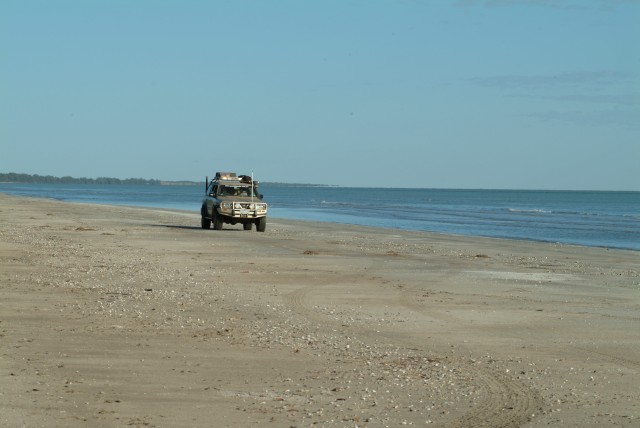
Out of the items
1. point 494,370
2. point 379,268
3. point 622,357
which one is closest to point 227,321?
point 494,370

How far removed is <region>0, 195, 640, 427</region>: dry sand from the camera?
7.80 m

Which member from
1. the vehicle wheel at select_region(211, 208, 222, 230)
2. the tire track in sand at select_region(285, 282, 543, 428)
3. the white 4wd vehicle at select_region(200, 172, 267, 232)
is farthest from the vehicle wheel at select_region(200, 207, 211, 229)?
the tire track in sand at select_region(285, 282, 543, 428)

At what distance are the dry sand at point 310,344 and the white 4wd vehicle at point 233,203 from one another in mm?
12435

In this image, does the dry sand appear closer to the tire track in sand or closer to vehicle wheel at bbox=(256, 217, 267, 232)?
the tire track in sand

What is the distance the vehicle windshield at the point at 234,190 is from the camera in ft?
115

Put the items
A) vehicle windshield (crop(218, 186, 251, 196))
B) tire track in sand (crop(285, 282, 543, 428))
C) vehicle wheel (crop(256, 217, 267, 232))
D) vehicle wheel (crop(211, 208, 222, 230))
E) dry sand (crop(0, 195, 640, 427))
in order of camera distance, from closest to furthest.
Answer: tire track in sand (crop(285, 282, 543, 428))
dry sand (crop(0, 195, 640, 427))
vehicle wheel (crop(211, 208, 222, 230))
vehicle wheel (crop(256, 217, 267, 232))
vehicle windshield (crop(218, 186, 251, 196))

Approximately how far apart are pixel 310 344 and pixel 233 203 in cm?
2352

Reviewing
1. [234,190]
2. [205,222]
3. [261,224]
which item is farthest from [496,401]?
[205,222]

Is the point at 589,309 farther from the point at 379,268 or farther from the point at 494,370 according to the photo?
the point at 379,268

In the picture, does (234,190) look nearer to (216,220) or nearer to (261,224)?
(216,220)

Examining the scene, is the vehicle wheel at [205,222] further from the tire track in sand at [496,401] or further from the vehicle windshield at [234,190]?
the tire track in sand at [496,401]

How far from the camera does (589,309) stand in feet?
47.3

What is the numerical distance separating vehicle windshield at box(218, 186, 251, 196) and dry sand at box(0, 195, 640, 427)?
13.5 m

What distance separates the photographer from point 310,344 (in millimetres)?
10711
